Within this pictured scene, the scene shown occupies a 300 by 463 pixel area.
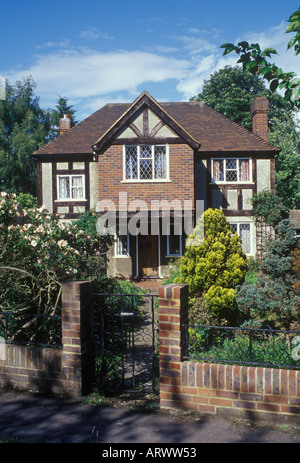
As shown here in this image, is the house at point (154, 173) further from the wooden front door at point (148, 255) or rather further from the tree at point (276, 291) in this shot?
the tree at point (276, 291)

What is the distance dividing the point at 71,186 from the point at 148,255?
5213 mm

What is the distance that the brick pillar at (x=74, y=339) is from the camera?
4988 millimetres

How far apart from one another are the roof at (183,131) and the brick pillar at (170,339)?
41.2 feet

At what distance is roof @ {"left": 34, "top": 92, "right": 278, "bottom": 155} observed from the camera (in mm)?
16422

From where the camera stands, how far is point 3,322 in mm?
6039

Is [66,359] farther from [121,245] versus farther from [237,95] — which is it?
[237,95]

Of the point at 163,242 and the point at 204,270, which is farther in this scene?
the point at 163,242

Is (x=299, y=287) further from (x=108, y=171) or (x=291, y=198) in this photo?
(x=291, y=198)

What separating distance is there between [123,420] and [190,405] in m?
0.81

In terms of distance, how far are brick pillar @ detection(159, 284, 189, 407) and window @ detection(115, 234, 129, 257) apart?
13412 millimetres

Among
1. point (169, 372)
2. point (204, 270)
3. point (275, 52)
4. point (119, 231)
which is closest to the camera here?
point (275, 52)

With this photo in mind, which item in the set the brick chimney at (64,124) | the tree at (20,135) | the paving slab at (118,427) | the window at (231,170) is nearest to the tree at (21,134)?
the tree at (20,135)

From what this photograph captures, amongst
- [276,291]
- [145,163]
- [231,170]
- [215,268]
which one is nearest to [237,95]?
[231,170]

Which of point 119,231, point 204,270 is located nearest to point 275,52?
point 204,270
